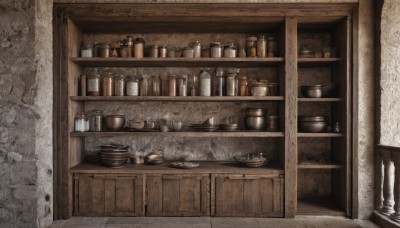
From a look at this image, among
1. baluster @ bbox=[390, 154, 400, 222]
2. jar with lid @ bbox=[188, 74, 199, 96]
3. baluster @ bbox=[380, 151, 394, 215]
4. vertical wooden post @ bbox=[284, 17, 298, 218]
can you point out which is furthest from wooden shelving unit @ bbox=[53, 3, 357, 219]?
baluster @ bbox=[390, 154, 400, 222]

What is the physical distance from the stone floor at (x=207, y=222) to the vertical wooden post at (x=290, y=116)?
0.68ft

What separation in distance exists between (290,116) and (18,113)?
2772 millimetres

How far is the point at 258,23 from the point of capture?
3.66m

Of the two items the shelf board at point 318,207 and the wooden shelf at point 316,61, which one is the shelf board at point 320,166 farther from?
the wooden shelf at point 316,61

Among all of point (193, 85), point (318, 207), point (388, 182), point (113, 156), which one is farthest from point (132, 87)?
point (388, 182)

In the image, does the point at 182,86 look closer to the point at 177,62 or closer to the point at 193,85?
the point at 193,85

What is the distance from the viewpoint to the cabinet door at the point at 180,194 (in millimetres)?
3520

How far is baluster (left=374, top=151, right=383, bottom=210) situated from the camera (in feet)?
11.3

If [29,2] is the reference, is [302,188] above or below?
below

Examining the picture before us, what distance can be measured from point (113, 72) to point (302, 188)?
9.15ft

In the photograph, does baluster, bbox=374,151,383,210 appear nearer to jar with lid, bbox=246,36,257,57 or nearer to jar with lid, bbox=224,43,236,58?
jar with lid, bbox=246,36,257,57

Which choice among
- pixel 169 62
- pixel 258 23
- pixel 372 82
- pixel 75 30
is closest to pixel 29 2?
pixel 75 30

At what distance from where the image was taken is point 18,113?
10.2ft

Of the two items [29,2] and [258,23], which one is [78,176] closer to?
[29,2]
